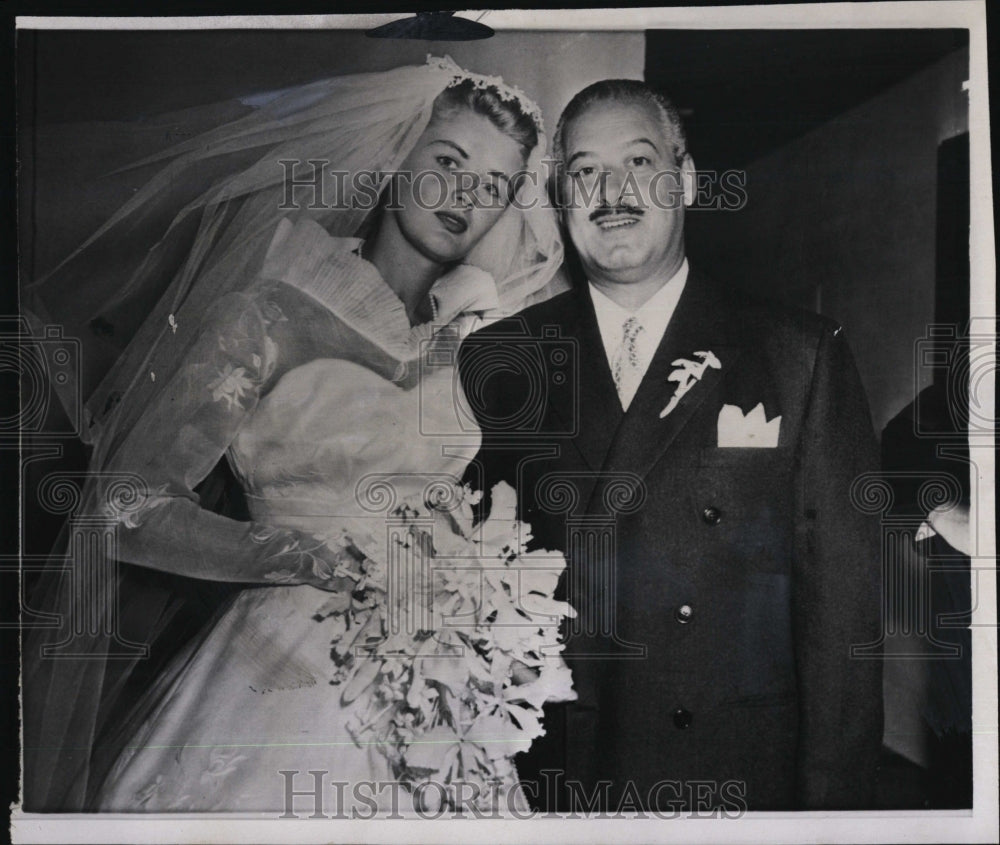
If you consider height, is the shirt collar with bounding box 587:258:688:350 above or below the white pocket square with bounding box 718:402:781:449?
above

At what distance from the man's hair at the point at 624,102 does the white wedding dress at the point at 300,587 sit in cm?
53

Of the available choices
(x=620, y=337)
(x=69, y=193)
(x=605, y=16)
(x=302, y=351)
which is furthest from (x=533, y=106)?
(x=69, y=193)

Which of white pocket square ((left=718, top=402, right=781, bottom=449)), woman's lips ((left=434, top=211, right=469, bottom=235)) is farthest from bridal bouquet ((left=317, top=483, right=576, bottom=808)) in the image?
woman's lips ((left=434, top=211, right=469, bottom=235))

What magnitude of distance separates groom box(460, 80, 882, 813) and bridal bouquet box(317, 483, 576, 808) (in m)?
0.06

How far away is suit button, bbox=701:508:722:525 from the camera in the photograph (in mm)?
1948

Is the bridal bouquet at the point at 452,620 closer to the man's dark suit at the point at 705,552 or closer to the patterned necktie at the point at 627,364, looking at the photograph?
the man's dark suit at the point at 705,552

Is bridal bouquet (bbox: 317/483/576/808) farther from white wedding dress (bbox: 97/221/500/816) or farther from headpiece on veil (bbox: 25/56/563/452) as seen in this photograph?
headpiece on veil (bbox: 25/56/563/452)

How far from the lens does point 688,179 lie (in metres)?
1.99

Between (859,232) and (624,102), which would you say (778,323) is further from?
(624,102)

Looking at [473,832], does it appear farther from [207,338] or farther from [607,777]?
[207,338]

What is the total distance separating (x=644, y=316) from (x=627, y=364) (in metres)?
0.12

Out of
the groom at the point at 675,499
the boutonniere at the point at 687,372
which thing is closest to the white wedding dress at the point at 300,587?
the groom at the point at 675,499

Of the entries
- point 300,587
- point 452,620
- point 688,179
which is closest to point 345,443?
point 300,587

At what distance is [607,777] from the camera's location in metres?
1.98
